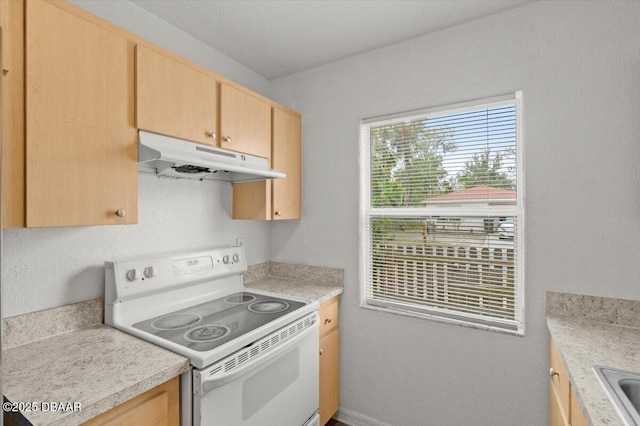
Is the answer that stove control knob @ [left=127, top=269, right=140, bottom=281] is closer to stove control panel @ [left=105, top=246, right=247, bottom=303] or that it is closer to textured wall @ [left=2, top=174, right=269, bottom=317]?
stove control panel @ [left=105, top=246, right=247, bottom=303]

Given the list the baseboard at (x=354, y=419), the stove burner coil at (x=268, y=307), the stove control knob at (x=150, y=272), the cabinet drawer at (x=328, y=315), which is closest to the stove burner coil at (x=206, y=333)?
the stove burner coil at (x=268, y=307)

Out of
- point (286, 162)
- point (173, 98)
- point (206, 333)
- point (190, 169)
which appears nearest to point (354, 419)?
point (206, 333)

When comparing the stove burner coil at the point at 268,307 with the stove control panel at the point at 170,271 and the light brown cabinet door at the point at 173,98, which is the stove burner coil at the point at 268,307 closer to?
the stove control panel at the point at 170,271

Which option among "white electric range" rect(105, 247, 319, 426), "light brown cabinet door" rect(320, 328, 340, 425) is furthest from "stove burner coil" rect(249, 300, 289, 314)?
"light brown cabinet door" rect(320, 328, 340, 425)

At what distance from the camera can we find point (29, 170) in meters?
1.09

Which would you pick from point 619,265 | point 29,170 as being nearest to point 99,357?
point 29,170

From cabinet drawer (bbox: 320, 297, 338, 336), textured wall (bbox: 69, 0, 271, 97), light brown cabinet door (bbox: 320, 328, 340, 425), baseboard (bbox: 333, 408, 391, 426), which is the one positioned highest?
textured wall (bbox: 69, 0, 271, 97)

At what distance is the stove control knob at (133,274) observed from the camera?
1.57 metres

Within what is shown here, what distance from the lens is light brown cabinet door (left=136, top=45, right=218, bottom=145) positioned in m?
1.43

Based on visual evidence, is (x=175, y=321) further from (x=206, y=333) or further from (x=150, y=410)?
(x=150, y=410)

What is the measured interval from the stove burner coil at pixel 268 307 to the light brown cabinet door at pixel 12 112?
1.11 m

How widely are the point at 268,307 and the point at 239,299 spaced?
27 centimetres

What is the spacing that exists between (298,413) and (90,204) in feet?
4.71

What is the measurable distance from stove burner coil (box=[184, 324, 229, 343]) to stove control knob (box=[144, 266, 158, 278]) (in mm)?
377
